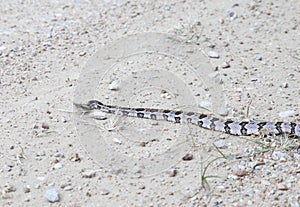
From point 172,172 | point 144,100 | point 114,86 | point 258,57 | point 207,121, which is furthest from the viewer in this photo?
point 258,57

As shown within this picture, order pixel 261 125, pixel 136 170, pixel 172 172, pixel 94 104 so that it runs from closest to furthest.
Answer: pixel 172 172 → pixel 136 170 → pixel 261 125 → pixel 94 104

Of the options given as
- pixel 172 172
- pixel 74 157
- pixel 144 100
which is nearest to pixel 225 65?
pixel 144 100

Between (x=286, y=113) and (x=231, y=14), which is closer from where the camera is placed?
(x=286, y=113)

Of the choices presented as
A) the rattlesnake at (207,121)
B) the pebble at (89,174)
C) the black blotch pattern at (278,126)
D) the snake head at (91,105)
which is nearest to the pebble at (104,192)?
the pebble at (89,174)

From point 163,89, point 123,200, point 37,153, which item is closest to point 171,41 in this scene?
point 163,89

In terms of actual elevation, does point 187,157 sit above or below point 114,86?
below

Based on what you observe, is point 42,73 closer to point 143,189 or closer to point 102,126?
point 102,126

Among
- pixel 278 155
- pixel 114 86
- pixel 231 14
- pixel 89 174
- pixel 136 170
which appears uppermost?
pixel 231 14

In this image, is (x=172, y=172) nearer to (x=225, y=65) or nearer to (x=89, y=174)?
(x=89, y=174)
